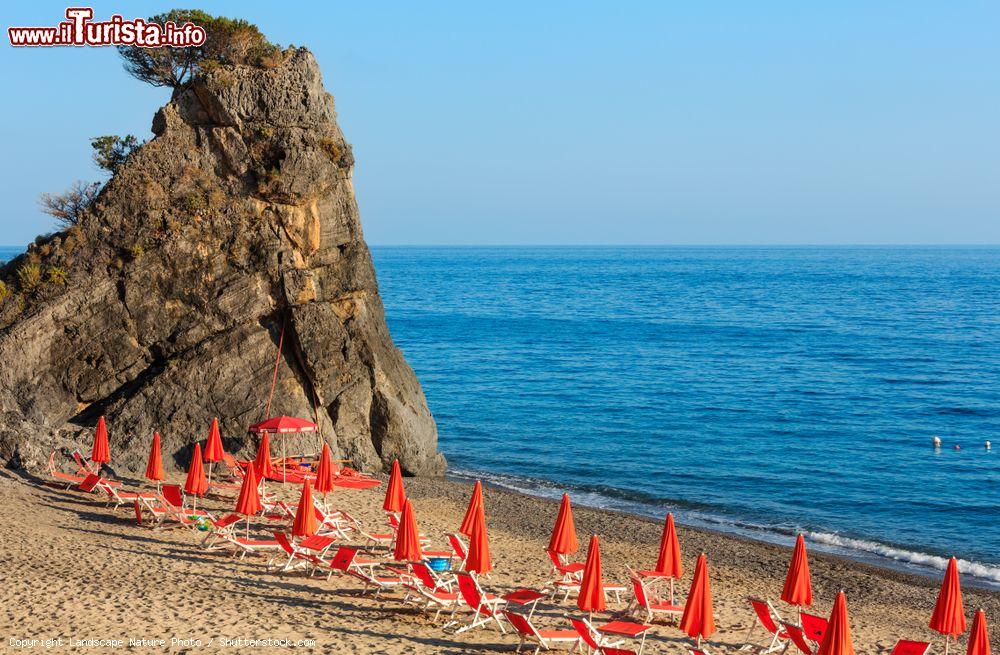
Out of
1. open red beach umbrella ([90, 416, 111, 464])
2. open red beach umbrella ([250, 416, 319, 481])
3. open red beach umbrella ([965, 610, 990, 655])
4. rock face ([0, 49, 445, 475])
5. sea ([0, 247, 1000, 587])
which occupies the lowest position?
sea ([0, 247, 1000, 587])

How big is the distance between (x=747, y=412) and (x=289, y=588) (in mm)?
27858

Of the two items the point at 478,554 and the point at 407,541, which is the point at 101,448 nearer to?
the point at 407,541

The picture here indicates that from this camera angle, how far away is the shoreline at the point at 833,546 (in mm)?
21000

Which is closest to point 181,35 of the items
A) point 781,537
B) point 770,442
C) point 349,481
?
point 349,481

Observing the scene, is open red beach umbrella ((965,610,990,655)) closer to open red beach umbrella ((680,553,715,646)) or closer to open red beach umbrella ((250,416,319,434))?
open red beach umbrella ((680,553,715,646))

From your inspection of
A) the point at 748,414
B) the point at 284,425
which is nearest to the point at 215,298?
the point at 284,425

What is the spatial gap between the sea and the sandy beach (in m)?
3.14

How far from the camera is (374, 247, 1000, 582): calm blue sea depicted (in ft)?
85.5

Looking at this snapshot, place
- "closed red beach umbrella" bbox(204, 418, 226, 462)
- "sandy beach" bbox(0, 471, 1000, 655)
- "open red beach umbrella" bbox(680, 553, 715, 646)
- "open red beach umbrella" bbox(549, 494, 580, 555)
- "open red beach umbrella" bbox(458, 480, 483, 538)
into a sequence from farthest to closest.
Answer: "closed red beach umbrella" bbox(204, 418, 226, 462) → "open red beach umbrella" bbox(549, 494, 580, 555) → "open red beach umbrella" bbox(458, 480, 483, 538) → "sandy beach" bbox(0, 471, 1000, 655) → "open red beach umbrella" bbox(680, 553, 715, 646)

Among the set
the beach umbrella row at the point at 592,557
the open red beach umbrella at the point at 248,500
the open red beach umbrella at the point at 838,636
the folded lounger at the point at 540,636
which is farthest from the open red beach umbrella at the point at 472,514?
the open red beach umbrella at the point at 838,636

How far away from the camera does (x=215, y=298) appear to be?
24469 mm

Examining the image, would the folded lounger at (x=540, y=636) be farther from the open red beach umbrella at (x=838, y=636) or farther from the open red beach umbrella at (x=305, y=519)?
the open red beach umbrella at (x=305, y=519)

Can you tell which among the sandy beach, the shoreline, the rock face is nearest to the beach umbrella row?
the sandy beach

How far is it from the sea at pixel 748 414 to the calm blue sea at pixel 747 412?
0.11m
